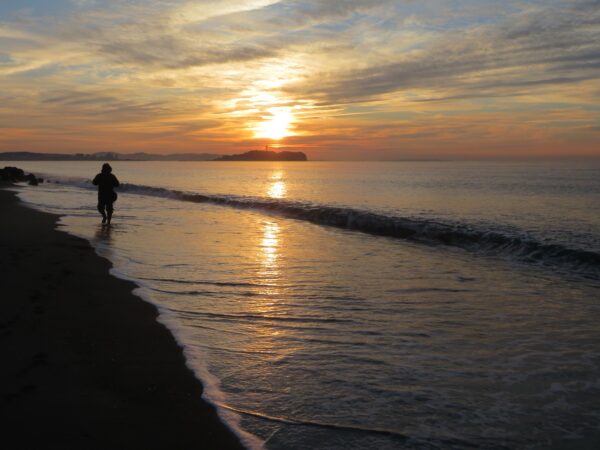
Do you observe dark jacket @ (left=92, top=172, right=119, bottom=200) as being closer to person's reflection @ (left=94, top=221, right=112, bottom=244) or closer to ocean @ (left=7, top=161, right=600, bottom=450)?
person's reflection @ (left=94, top=221, right=112, bottom=244)

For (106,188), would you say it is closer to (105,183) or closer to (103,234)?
(105,183)

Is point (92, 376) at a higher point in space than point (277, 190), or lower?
lower

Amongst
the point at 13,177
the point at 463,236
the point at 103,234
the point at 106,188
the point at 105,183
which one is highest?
the point at 105,183

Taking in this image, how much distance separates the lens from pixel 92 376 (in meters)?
4.77

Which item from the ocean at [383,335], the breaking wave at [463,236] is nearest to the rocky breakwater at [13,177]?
the breaking wave at [463,236]

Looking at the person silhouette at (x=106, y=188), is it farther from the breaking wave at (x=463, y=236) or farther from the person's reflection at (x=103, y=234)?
the breaking wave at (x=463, y=236)

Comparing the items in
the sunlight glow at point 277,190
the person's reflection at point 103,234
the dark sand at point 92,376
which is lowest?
the person's reflection at point 103,234

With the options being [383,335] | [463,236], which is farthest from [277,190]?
[383,335]

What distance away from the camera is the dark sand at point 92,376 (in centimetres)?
371

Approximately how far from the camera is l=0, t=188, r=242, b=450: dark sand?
3.71 meters

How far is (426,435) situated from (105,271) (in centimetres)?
786

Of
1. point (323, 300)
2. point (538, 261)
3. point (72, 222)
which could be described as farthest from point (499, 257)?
point (72, 222)

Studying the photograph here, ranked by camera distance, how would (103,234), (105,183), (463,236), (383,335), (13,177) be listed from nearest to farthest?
(383,335) < (103,234) < (463,236) < (105,183) < (13,177)

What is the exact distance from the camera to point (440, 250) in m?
15.3
